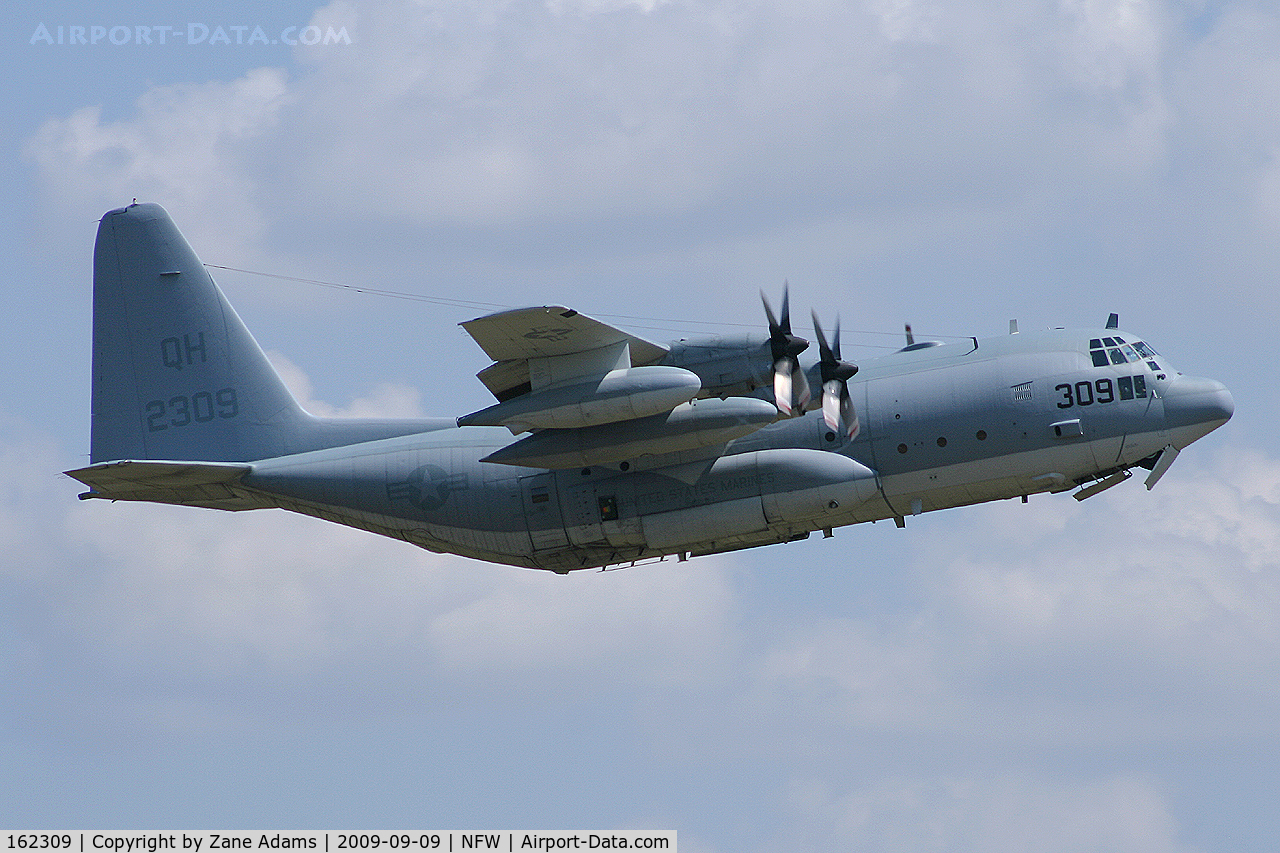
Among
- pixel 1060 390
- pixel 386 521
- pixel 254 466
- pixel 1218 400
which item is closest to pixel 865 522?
pixel 1060 390

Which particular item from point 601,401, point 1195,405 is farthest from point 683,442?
point 1195,405

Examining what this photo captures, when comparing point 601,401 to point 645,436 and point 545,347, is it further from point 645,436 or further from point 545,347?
point 645,436

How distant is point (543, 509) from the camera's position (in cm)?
3656

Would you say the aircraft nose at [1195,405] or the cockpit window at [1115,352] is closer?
the aircraft nose at [1195,405]

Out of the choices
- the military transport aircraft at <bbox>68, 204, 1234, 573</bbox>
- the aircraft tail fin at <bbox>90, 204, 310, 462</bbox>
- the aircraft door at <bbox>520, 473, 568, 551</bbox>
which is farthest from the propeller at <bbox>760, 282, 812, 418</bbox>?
the aircraft tail fin at <bbox>90, 204, 310, 462</bbox>

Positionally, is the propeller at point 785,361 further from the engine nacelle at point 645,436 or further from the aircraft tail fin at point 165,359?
the aircraft tail fin at point 165,359

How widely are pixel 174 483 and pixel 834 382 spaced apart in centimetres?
1570

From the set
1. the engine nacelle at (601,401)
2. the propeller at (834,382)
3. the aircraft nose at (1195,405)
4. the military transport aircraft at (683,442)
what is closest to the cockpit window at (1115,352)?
the military transport aircraft at (683,442)

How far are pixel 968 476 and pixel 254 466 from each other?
54.5 ft

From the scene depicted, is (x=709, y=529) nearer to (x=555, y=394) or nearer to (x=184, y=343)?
(x=555, y=394)

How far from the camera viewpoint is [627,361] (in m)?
32.5

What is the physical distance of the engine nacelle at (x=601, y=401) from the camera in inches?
1252

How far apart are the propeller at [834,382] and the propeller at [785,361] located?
0.84 metres
